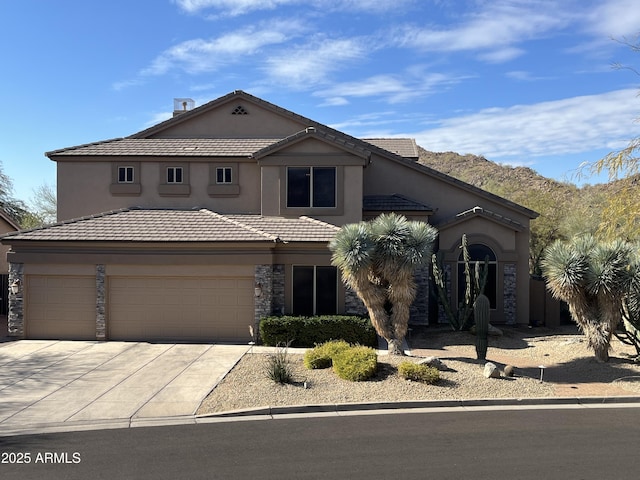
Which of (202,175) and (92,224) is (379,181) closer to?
(202,175)

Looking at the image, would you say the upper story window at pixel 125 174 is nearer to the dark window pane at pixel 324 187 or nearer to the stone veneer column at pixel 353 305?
the dark window pane at pixel 324 187

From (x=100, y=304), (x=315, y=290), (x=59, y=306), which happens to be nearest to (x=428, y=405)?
(x=315, y=290)

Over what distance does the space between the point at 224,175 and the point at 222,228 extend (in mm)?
3710

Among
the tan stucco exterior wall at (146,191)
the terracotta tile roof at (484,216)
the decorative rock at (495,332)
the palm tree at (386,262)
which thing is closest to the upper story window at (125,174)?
the tan stucco exterior wall at (146,191)

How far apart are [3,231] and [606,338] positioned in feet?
83.0

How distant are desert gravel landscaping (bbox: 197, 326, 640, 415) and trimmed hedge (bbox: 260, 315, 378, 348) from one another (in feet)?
4.58

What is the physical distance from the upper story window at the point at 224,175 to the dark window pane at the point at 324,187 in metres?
3.75

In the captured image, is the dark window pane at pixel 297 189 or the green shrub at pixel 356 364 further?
the dark window pane at pixel 297 189

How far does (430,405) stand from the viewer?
35.1 ft

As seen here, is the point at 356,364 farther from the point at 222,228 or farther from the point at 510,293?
the point at 510,293

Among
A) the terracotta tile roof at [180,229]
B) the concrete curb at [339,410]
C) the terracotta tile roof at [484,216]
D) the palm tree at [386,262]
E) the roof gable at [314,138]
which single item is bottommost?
the concrete curb at [339,410]

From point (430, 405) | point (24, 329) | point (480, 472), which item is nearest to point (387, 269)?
point (430, 405)

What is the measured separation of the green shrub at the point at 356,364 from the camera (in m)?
11.9

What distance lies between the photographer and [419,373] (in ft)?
38.5
